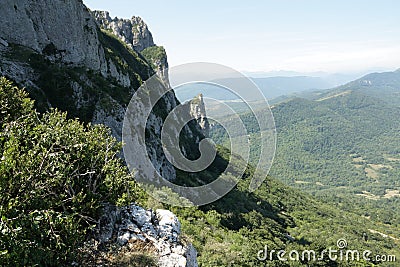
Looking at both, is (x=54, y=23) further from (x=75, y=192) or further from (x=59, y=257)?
(x=59, y=257)

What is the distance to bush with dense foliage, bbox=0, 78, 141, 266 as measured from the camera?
8.20 metres

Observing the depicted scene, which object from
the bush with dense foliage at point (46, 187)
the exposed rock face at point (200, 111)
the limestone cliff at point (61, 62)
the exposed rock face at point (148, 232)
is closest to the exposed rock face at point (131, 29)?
the exposed rock face at point (200, 111)

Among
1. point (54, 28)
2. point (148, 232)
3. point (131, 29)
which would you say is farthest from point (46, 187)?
point (131, 29)

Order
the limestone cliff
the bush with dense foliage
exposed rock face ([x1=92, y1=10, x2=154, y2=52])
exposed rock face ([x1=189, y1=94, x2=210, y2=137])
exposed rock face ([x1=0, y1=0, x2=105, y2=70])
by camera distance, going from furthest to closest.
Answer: exposed rock face ([x1=189, y1=94, x2=210, y2=137]) → exposed rock face ([x1=92, y1=10, x2=154, y2=52]) → exposed rock face ([x1=0, y1=0, x2=105, y2=70]) → the limestone cliff → the bush with dense foliage

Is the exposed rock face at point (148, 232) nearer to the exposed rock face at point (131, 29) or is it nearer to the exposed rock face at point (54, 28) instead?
the exposed rock face at point (54, 28)

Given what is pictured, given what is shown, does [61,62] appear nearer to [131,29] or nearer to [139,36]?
[131,29]

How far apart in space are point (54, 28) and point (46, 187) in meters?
33.6

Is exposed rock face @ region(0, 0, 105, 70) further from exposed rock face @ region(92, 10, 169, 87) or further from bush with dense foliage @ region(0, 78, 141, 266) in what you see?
exposed rock face @ region(92, 10, 169, 87)

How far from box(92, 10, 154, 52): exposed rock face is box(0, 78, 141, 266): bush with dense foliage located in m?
108

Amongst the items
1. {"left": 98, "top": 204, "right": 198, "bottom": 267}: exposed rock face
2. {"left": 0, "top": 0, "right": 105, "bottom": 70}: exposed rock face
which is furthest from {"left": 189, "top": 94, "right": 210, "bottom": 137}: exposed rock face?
{"left": 98, "top": 204, "right": 198, "bottom": 267}: exposed rock face

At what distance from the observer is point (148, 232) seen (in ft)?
44.1

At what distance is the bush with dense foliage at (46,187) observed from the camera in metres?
8.20

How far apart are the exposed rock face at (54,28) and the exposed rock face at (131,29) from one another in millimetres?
71150

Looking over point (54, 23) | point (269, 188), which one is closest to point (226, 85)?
point (54, 23)
